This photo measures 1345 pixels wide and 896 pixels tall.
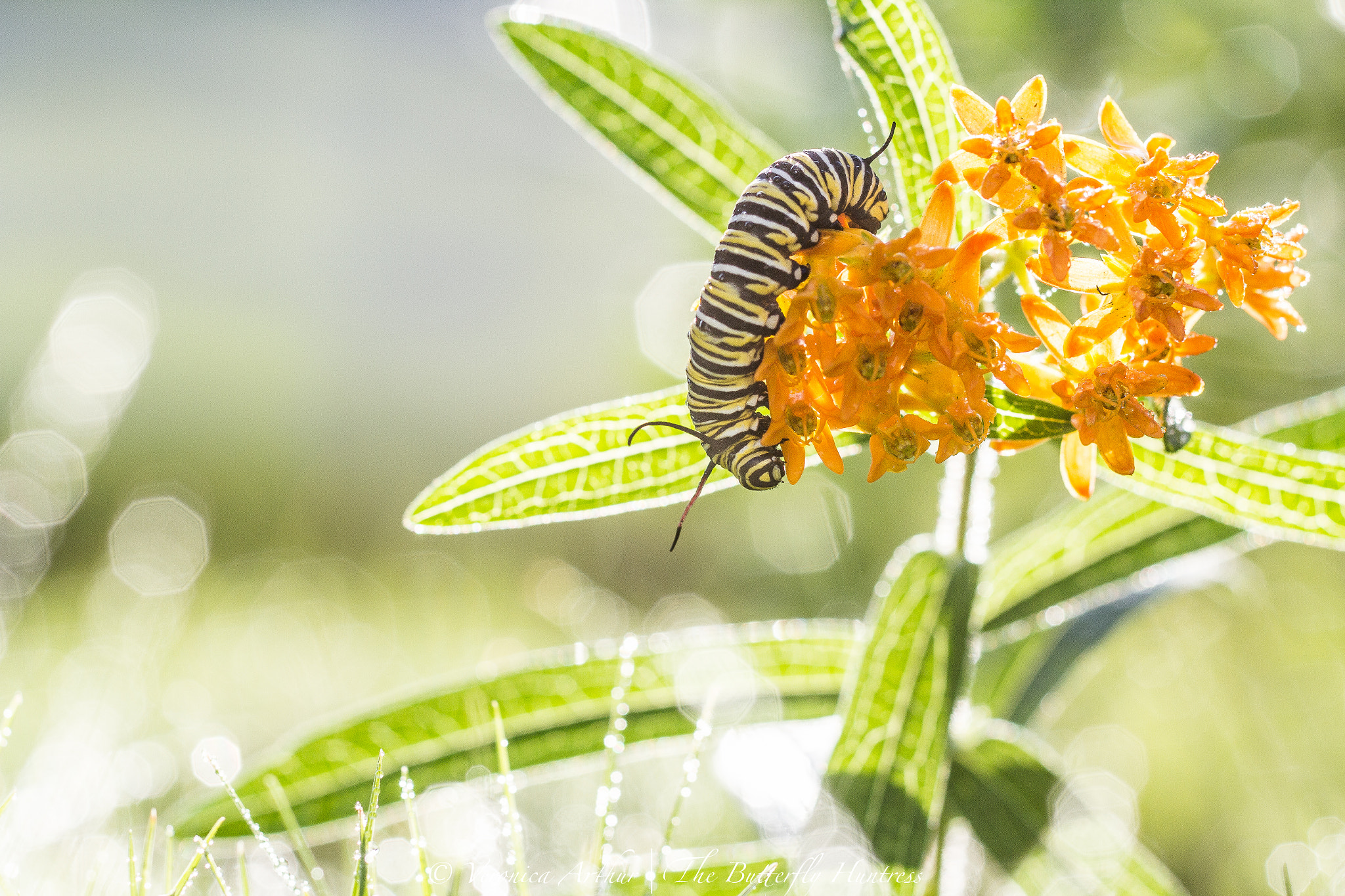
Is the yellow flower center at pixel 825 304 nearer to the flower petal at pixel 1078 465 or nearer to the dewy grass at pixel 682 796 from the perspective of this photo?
the flower petal at pixel 1078 465

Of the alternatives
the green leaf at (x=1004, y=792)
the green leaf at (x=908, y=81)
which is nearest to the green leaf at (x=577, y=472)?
the green leaf at (x=908, y=81)

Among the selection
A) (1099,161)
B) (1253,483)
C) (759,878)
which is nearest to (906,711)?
(759,878)

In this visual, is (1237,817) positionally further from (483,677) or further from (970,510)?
(483,677)

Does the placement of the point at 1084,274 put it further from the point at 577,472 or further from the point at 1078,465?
the point at 577,472

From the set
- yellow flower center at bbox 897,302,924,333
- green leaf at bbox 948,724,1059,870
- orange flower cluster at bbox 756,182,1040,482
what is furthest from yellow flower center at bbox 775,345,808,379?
green leaf at bbox 948,724,1059,870

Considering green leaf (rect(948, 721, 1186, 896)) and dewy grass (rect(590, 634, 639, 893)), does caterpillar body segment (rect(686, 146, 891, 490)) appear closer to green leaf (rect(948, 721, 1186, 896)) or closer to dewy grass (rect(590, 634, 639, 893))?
dewy grass (rect(590, 634, 639, 893))

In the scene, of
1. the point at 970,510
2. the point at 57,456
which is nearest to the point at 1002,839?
the point at 970,510
